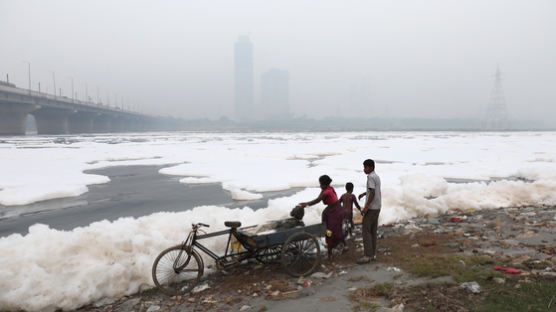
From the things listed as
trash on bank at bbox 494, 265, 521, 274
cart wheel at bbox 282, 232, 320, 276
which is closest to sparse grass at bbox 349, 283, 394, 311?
cart wheel at bbox 282, 232, 320, 276

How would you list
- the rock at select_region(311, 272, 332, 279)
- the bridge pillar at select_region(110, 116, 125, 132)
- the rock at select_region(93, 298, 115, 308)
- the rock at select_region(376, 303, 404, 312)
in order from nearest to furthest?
1. the rock at select_region(376, 303, 404, 312)
2. the rock at select_region(93, 298, 115, 308)
3. the rock at select_region(311, 272, 332, 279)
4. the bridge pillar at select_region(110, 116, 125, 132)

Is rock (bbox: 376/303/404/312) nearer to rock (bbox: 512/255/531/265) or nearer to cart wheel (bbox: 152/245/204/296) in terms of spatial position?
rock (bbox: 512/255/531/265)

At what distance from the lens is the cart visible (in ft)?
16.6

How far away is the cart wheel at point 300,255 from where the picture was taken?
534cm

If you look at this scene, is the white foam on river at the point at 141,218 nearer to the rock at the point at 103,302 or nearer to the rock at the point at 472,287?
the rock at the point at 103,302

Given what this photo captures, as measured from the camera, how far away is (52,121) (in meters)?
83.1

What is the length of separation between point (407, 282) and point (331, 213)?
5.43 feet

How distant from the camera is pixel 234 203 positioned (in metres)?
11.6

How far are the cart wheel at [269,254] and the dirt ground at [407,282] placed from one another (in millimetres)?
229

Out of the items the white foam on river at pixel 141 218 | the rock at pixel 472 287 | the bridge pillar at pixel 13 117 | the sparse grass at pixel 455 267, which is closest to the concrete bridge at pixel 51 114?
the bridge pillar at pixel 13 117

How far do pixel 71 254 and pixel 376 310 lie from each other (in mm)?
5001

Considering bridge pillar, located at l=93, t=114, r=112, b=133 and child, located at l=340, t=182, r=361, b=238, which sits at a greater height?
bridge pillar, located at l=93, t=114, r=112, b=133

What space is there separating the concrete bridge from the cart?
69.4 m

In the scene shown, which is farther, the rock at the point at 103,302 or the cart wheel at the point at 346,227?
the cart wheel at the point at 346,227
